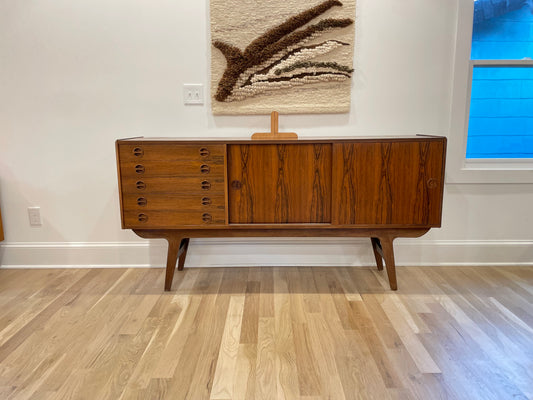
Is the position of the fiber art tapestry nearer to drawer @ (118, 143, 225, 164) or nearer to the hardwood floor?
drawer @ (118, 143, 225, 164)

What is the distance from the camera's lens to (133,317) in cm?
180

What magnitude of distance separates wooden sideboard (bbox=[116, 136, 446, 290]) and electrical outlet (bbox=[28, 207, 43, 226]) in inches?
32.2

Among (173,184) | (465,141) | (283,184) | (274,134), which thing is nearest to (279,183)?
(283,184)

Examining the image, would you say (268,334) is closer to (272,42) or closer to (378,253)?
(378,253)

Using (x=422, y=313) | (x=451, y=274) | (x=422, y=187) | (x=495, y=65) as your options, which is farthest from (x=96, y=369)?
(x=495, y=65)

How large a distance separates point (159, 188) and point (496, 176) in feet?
6.39

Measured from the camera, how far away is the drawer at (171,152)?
1874mm

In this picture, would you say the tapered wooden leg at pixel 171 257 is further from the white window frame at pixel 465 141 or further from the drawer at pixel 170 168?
the white window frame at pixel 465 141

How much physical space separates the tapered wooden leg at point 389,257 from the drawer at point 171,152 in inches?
36.7

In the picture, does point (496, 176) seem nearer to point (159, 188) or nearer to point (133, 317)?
point (159, 188)

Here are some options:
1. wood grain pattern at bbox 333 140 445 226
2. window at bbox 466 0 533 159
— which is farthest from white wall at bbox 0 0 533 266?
wood grain pattern at bbox 333 140 445 226

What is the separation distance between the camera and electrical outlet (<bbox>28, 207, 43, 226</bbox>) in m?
2.40

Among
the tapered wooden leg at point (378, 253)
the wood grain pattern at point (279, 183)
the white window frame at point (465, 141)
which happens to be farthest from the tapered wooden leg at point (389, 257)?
the white window frame at point (465, 141)

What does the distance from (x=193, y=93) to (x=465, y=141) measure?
5.40 feet
